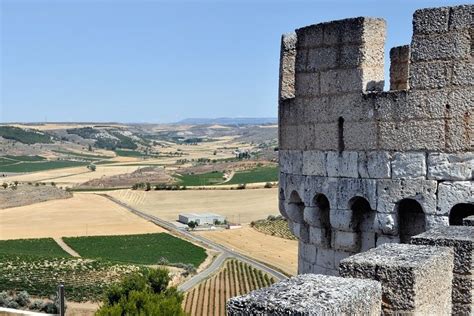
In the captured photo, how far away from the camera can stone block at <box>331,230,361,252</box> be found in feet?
31.8

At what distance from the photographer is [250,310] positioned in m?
4.11

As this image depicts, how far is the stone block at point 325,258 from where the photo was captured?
1017 cm

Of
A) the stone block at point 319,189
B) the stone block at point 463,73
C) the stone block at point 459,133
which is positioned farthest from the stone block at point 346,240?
the stone block at point 463,73

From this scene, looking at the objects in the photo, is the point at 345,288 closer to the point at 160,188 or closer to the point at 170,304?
the point at 170,304

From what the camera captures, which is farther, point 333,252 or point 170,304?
point 170,304

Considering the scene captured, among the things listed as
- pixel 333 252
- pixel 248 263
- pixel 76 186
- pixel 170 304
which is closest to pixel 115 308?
pixel 170 304

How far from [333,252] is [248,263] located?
7454 cm

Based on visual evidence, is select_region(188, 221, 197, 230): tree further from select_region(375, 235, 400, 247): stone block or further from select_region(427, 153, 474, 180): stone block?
select_region(427, 153, 474, 180): stone block

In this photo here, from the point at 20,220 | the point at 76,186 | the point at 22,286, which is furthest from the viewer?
the point at 76,186

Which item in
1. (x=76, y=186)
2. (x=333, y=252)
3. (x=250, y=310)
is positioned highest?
(x=250, y=310)

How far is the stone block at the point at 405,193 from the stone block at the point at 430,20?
6.81 ft

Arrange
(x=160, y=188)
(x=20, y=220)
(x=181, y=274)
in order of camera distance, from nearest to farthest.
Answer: (x=181, y=274)
(x=20, y=220)
(x=160, y=188)

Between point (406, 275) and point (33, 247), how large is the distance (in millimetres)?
98223

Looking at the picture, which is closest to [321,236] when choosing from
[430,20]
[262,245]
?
[430,20]
